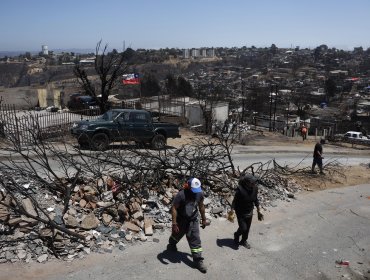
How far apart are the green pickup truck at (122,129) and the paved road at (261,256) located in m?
6.61

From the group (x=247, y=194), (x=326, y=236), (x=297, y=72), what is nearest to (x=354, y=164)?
(x=326, y=236)

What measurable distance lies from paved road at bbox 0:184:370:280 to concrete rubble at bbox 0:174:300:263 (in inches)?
9.7

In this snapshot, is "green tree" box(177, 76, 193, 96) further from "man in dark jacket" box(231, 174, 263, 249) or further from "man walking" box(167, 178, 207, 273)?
"man walking" box(167, 178, 207, 273)

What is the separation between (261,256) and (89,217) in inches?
131

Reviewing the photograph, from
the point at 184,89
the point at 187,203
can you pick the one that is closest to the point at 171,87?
the point at 184,89

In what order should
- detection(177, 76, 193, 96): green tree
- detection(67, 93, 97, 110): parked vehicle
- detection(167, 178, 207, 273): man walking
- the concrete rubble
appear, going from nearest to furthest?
detection(167, 178, 207, 273): man walking
the concrete rubble
detection(67, 93, 97, 110): parked vehicle
detection(177, 76, 193, 96): green tree

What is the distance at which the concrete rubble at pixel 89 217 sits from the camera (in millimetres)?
6859

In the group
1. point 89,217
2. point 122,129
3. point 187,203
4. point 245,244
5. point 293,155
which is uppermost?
point 187,203

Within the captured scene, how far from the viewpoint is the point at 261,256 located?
7621 millimetres

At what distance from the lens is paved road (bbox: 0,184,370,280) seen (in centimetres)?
648

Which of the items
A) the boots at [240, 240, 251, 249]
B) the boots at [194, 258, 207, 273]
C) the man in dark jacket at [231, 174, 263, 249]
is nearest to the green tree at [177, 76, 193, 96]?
the boots at [240, 240, 251, 249]

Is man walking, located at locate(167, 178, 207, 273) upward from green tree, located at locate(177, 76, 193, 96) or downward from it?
upward

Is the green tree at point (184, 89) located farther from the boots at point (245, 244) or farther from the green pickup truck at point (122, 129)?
the boots at point (245, 244)

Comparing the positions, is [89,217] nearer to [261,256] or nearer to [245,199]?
[245,199]
